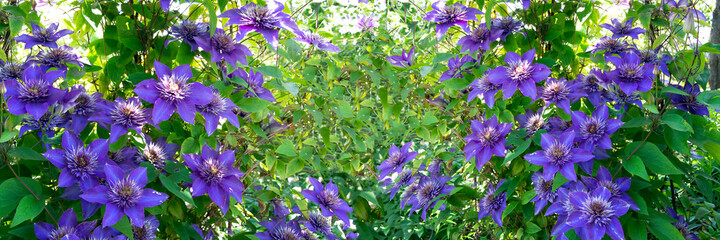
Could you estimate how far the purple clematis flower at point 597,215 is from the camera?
105 centimetres

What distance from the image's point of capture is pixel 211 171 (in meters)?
1.08

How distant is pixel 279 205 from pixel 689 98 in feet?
3.48

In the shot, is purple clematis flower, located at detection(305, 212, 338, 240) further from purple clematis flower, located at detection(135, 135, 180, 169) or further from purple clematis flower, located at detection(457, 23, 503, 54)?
purple clematis flower, located at detection(457, 23, 503, 54)

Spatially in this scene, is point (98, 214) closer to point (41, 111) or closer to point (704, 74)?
point (41, 111)

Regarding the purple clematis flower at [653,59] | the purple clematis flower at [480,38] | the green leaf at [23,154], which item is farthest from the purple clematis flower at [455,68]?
the green leaf at [23,154]

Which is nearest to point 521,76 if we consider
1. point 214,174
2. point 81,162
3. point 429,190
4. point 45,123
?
point 429,190

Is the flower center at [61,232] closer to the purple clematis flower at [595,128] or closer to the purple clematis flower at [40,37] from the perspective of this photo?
the purple clematis flower at [40,37]

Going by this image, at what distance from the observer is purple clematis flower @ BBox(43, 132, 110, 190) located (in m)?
0.96

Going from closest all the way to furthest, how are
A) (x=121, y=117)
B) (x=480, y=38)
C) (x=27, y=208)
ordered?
(x=27, y=208)
(x=121, y=117)
(x=480, y=38)

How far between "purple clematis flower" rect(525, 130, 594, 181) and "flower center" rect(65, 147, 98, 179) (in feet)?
2.78

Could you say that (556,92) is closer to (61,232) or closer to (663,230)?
(663,230)

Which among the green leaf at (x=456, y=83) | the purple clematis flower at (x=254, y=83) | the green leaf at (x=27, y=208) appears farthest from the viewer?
the green leaf at (x=456, y=83)

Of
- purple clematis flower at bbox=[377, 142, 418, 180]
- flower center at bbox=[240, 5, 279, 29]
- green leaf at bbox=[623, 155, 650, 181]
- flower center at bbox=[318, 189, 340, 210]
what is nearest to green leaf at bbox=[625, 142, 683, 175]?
green leaf at bbox=[623, 155, 650, 181]

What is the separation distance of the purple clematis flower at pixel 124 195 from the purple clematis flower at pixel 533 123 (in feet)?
2.71
